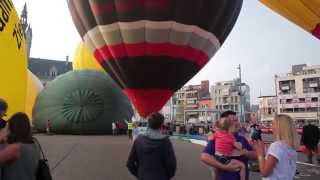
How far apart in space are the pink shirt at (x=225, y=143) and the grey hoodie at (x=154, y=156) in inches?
19.3

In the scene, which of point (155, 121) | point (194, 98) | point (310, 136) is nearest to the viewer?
point (155, 121)

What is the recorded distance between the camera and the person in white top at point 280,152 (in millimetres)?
4039

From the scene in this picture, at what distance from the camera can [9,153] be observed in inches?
145

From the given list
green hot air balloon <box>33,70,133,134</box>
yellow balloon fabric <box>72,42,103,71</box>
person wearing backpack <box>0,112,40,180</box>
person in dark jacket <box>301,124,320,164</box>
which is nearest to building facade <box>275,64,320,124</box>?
yellow balloon fabric <box>72,42,103,71</box>

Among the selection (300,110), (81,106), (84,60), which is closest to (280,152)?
(81,106)

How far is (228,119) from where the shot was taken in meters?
4.96

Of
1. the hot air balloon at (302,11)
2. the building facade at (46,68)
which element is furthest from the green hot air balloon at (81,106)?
the building facade at (46,68)

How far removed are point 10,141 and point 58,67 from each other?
10882cm

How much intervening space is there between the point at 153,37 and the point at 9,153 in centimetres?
1260

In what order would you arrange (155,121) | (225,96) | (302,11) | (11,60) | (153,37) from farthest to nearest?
(225,96)
(153,37)
(302,11)
(155,121)
(11,60)

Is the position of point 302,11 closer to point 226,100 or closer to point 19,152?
point 19,152

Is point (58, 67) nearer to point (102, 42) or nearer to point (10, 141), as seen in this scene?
point (102, 42)

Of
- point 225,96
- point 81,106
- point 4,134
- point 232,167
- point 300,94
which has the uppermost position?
point 225,96

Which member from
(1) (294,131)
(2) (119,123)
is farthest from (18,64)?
(2) (119,123)
